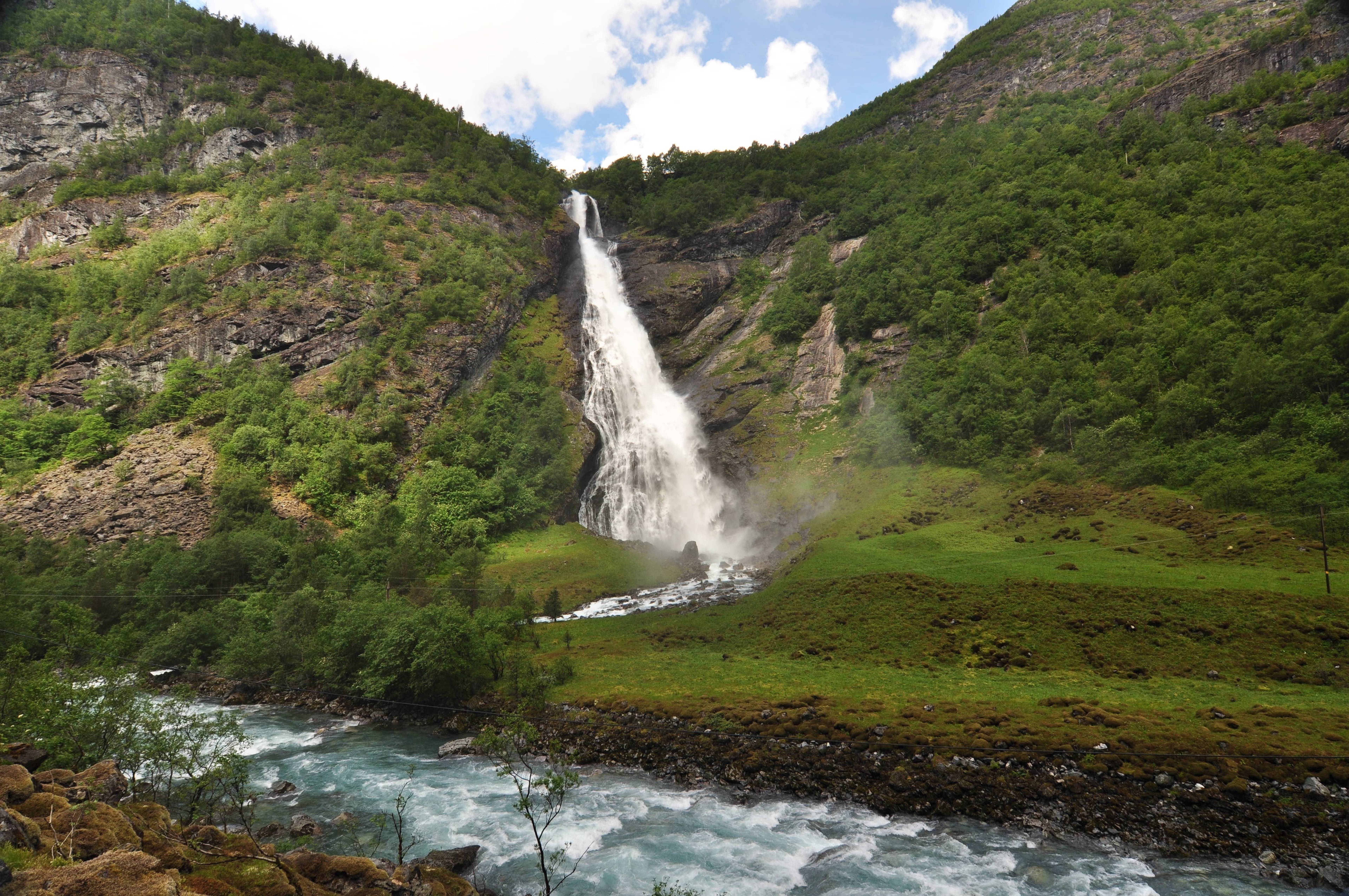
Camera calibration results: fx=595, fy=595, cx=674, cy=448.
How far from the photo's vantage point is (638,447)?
70.5 m

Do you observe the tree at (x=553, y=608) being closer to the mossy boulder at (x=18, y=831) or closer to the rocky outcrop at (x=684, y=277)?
the mossy boulder at (x=18, y=831)

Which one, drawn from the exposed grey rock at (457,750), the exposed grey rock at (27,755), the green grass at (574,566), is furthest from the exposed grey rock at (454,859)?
the green grass at (574,566)

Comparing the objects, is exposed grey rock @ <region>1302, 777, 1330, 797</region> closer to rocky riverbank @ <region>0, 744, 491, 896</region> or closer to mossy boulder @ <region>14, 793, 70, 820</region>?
rocky riverbank @ <region>0, 744, 491, 896</region>

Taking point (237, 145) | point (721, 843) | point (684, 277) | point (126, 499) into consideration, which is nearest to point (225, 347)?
point (126, 499)

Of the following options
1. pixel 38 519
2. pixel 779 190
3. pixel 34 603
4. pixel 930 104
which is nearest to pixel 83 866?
pixel 34 603

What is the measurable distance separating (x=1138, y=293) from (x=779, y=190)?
214ft

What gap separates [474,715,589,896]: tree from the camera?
12.3 metres

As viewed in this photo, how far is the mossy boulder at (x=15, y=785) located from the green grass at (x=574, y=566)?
110 feet

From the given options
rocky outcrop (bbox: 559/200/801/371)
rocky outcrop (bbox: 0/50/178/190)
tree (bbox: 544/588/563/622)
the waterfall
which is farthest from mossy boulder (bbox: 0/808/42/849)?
rocky outcrop (bbox: 0/50/178/190)

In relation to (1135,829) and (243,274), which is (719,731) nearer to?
(1135,829)

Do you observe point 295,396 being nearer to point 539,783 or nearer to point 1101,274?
point 539,783

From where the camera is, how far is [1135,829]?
15977 millimetres

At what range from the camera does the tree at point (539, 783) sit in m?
12.3

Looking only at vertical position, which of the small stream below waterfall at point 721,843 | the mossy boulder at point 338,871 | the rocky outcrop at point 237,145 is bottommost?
the small stream below waterfall at point 721,843
